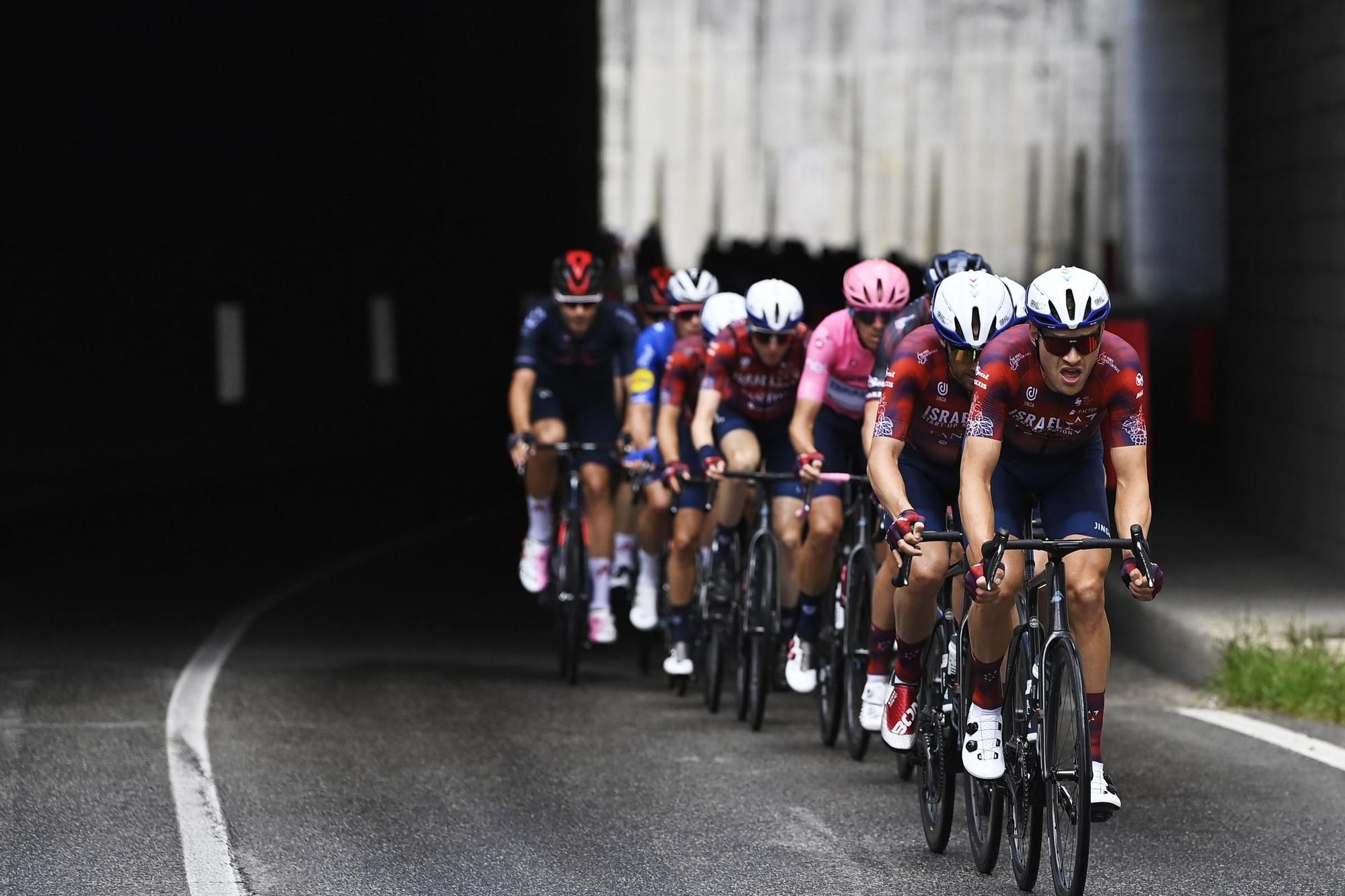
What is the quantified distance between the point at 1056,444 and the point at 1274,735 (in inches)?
104

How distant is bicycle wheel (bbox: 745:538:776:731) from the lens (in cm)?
964

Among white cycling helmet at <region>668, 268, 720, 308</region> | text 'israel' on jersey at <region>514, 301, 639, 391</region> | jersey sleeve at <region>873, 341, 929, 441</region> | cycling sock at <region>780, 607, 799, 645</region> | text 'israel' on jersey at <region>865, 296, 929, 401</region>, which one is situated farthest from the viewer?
text 'israel' on jersey at <region>514, 301, 639, 391</region>

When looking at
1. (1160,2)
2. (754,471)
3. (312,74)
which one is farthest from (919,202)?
(754,471)

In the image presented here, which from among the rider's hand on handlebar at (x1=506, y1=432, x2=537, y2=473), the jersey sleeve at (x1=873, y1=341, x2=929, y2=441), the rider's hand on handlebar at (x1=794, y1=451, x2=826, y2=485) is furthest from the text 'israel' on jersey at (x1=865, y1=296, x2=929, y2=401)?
the rider's hand on handlebar at (x1=506, y1=432, x2=537, y2=473)

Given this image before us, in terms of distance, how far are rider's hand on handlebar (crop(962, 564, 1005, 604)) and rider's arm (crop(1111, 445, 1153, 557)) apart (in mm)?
356

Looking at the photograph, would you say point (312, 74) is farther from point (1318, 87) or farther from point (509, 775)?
point (509, 775)

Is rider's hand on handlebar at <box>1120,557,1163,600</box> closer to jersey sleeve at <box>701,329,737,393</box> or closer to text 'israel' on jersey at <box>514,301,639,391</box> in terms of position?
jersey sleeve at <box>701,329,737,393</box>

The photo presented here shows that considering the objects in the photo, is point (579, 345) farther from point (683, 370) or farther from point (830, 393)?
point (830, 393)

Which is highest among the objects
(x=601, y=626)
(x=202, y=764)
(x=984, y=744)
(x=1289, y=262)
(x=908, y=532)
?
(x=1289, y=262)

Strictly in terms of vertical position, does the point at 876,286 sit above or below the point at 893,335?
above

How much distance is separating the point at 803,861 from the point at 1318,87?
7042 millimetres

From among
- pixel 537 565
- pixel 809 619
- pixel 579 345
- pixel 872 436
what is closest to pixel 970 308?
pixel 872 436

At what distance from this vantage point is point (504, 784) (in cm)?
839

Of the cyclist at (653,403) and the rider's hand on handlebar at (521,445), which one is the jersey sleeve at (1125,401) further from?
the rider's hand on handlebar at (521,445)
